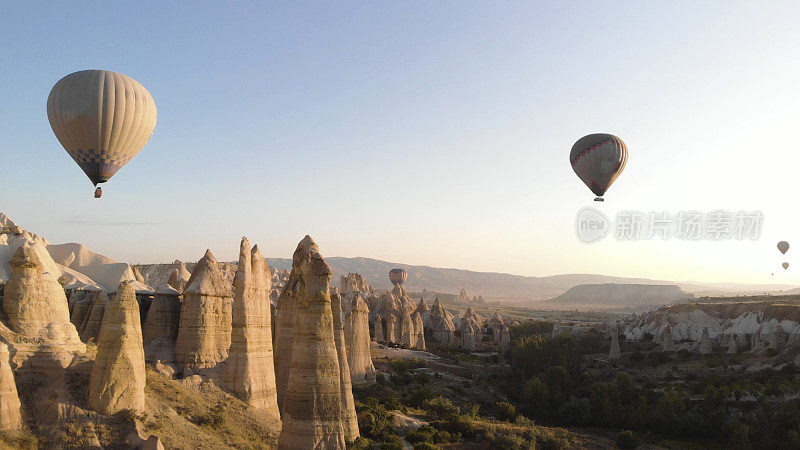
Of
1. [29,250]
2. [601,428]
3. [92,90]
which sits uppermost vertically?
[92,90]

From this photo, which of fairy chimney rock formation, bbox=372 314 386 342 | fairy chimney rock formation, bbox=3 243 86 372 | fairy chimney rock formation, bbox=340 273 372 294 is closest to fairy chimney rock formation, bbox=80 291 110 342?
fairy chimney rock formation, bbox=3 243 86 372

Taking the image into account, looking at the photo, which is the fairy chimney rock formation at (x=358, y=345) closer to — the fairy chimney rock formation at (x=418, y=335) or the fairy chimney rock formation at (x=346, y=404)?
the fairy chimney rock formation at (x=346, y=404)

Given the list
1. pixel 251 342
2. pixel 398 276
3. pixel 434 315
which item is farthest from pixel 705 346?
pixel 398 276

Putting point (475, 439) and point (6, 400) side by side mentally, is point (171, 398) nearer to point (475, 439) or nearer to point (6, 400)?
point (6, 400)

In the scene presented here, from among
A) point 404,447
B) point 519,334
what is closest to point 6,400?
point 404,447

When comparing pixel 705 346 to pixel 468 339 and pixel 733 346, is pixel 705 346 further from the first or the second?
pixel 468 339
